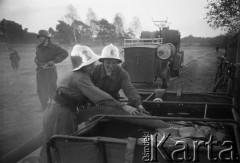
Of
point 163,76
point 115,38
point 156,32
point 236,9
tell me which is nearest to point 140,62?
point 163,76

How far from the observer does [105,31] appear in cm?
5081

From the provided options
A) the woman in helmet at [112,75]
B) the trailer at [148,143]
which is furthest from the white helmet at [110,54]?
the trailer at [148,143]

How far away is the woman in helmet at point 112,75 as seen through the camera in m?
3.26

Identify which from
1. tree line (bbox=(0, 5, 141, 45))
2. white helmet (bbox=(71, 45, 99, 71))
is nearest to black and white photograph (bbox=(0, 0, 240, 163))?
white helmet (bbox=(71, 45, 99, 71))

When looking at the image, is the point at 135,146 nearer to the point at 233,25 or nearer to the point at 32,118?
the point at 32,118

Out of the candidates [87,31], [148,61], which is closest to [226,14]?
[148,61]

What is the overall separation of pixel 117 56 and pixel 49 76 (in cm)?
295

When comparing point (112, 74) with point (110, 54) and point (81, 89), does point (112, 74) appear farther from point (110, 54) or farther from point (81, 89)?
point (81, 89)

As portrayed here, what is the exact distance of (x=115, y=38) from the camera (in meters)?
47.6
